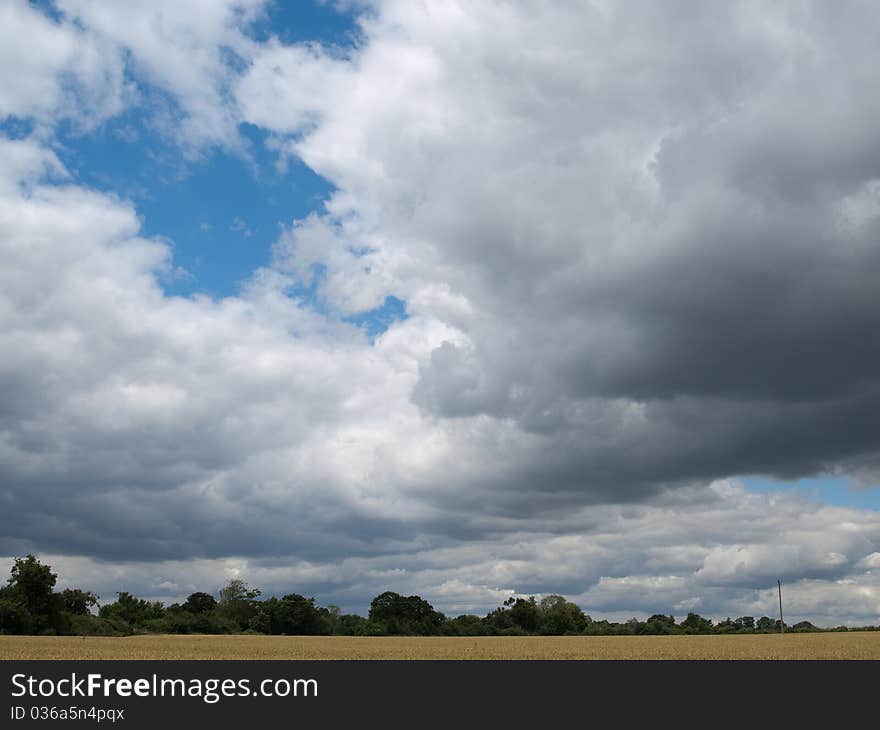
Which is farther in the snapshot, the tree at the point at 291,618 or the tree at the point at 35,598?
the tree at the point at 291,618

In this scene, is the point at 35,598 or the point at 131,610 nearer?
the point at 35,598

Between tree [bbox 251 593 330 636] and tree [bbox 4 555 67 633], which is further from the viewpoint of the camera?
tree [bbox 251 593 330 636]

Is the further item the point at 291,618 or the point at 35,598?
the point at 291,618
